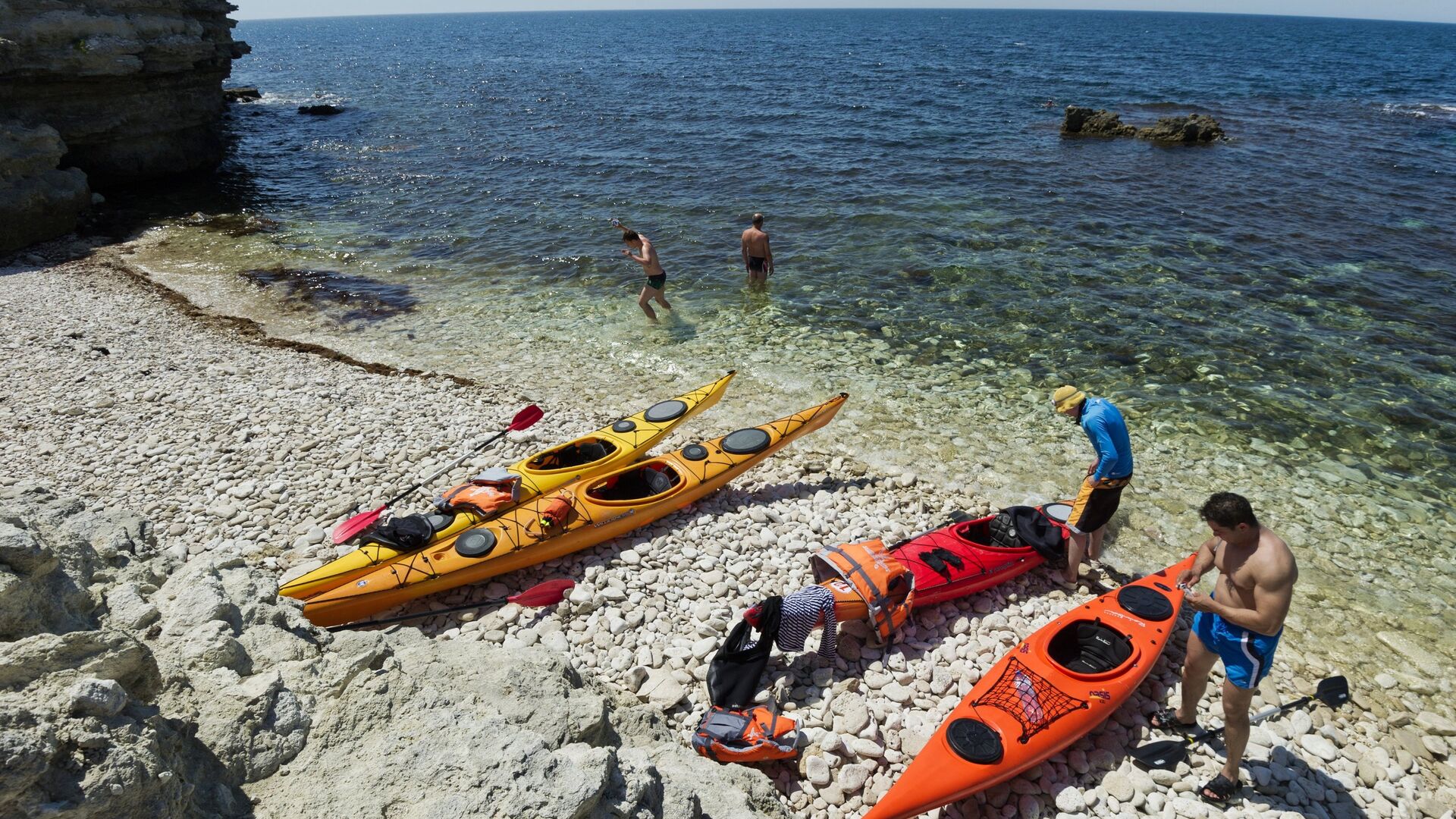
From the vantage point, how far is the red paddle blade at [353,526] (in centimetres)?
776

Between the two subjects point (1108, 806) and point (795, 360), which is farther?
point (795, 360)

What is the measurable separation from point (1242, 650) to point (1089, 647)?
1.52 m

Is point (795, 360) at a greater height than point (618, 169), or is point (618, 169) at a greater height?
point (618, 169)

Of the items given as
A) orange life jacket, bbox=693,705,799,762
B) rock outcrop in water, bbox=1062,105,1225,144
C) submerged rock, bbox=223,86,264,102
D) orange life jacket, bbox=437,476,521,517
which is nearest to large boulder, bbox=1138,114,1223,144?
rock outcrop in water, bbox=1062,105,1225,144

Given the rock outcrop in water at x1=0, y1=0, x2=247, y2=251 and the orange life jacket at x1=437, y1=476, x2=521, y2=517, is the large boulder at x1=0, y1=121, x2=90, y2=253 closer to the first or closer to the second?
the rock outcrop in water at x1=0, y1=0, x2=247, y2=251

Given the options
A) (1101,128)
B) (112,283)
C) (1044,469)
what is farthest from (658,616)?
(1101,128)

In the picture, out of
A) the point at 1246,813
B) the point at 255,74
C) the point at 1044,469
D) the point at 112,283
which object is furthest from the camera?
the point at 255,74

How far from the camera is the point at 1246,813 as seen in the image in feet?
17.4

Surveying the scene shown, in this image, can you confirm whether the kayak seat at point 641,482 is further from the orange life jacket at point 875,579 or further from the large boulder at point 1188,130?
the large boulder at point 1188,130

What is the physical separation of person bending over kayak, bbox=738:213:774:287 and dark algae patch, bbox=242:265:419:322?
733 centimetres

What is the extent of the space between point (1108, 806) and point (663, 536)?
4.78m

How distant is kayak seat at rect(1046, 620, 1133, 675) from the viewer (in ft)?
20.4

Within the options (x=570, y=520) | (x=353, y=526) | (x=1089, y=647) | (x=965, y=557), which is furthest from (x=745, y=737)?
(x=353, y=526)

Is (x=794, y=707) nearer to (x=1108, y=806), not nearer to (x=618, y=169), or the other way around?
(x=1108, y=806)
